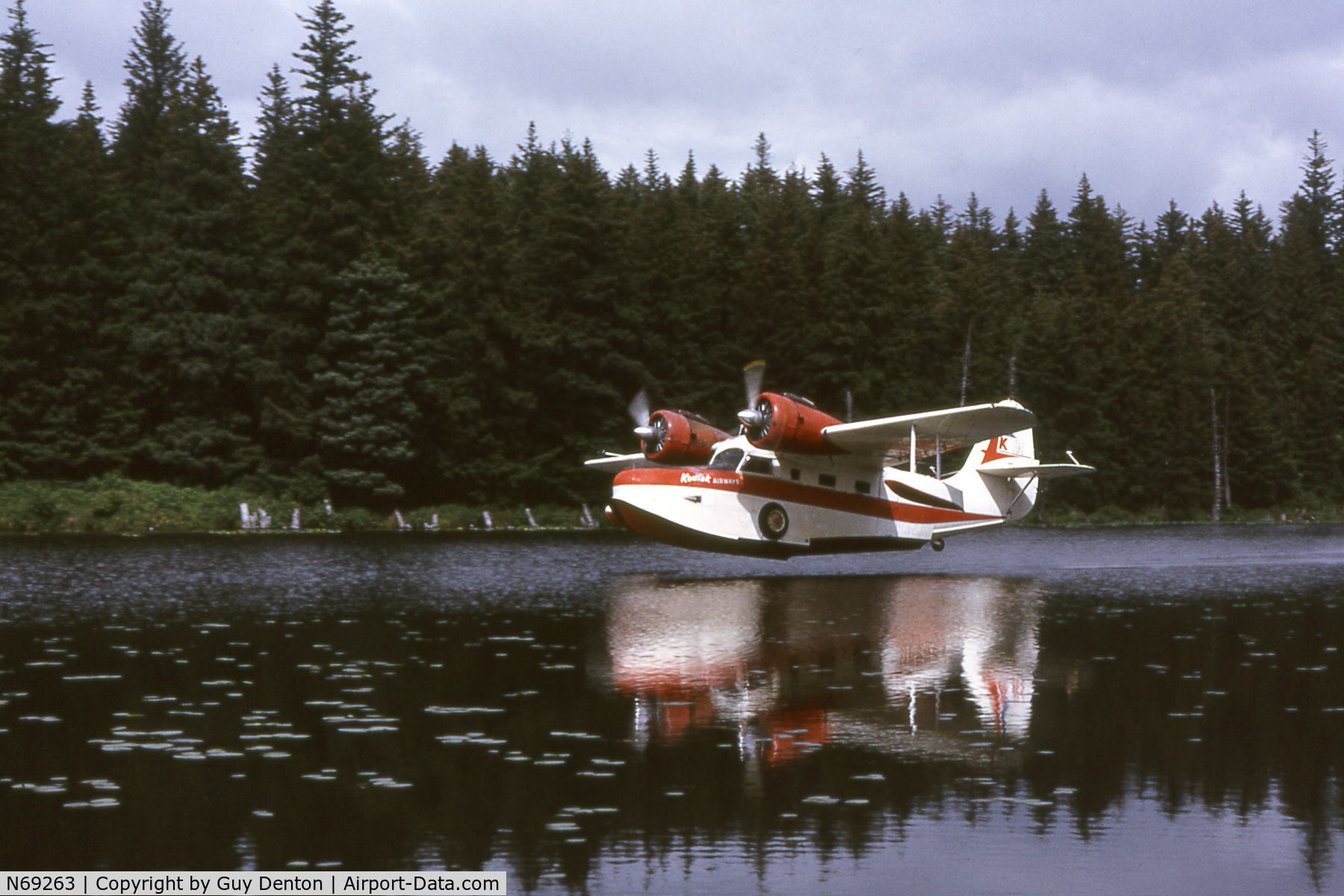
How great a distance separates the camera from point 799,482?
3075 centimetres

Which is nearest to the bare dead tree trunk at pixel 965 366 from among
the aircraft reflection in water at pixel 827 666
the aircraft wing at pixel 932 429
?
the aircraft wing at pixel 932 429

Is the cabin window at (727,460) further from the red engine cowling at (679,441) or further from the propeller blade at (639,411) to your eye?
the propeller blade at (639,411)

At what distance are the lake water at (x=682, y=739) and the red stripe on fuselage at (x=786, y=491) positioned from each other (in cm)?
582

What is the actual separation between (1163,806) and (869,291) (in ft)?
228

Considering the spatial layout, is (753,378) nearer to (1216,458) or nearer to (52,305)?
(52,305)

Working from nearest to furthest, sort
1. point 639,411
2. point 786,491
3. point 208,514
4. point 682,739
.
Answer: point 682,739
point 786,491
point 639,411
point 208,514

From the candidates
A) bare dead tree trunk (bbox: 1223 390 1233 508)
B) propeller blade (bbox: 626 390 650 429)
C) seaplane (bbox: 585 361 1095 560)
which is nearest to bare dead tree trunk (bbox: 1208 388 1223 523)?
bare dead tree trunk (bbox: 1223 390 1233 508)

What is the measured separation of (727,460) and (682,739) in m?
19.6

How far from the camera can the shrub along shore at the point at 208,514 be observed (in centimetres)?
4550

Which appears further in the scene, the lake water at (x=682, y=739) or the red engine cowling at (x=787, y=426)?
the red engine cowling at (x=787, y=426)

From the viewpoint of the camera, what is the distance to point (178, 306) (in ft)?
184

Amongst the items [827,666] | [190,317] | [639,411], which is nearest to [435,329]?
[190,317]

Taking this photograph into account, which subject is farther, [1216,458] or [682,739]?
[1216,458]

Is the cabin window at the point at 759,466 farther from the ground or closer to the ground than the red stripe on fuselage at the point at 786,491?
farther from the ground
